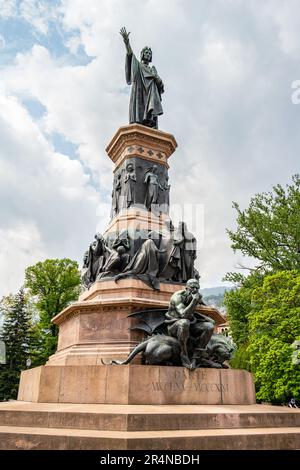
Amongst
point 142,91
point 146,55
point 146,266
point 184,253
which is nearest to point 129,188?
point 184,253

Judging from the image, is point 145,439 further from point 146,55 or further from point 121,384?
point 146,55

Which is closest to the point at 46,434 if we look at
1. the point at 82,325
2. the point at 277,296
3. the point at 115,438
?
the point at 115,438

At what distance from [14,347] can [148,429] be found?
26.6 metres

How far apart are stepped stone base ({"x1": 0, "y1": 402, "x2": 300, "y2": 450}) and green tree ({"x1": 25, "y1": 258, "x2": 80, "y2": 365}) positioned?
26023mm

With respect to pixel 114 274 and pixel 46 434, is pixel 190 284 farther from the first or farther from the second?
pixel 46 434

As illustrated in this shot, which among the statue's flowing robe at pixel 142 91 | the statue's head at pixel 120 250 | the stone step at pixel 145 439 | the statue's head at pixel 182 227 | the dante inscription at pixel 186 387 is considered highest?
the statue's flowing robe at pixel 142 91

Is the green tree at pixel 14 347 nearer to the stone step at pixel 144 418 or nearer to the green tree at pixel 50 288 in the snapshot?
the green tree at pixel 50 288

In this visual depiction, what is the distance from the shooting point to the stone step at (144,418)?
6309mm

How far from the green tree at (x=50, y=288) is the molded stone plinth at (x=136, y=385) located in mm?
24127

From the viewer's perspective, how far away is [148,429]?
20.5ft

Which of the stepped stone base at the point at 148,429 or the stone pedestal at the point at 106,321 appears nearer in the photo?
the stepped stone base at the point at 148,429

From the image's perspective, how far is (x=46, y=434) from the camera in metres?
5.92

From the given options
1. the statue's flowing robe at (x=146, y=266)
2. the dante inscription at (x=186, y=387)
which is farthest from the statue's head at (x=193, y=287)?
A: the dante inscription at (x=186, y=387)
